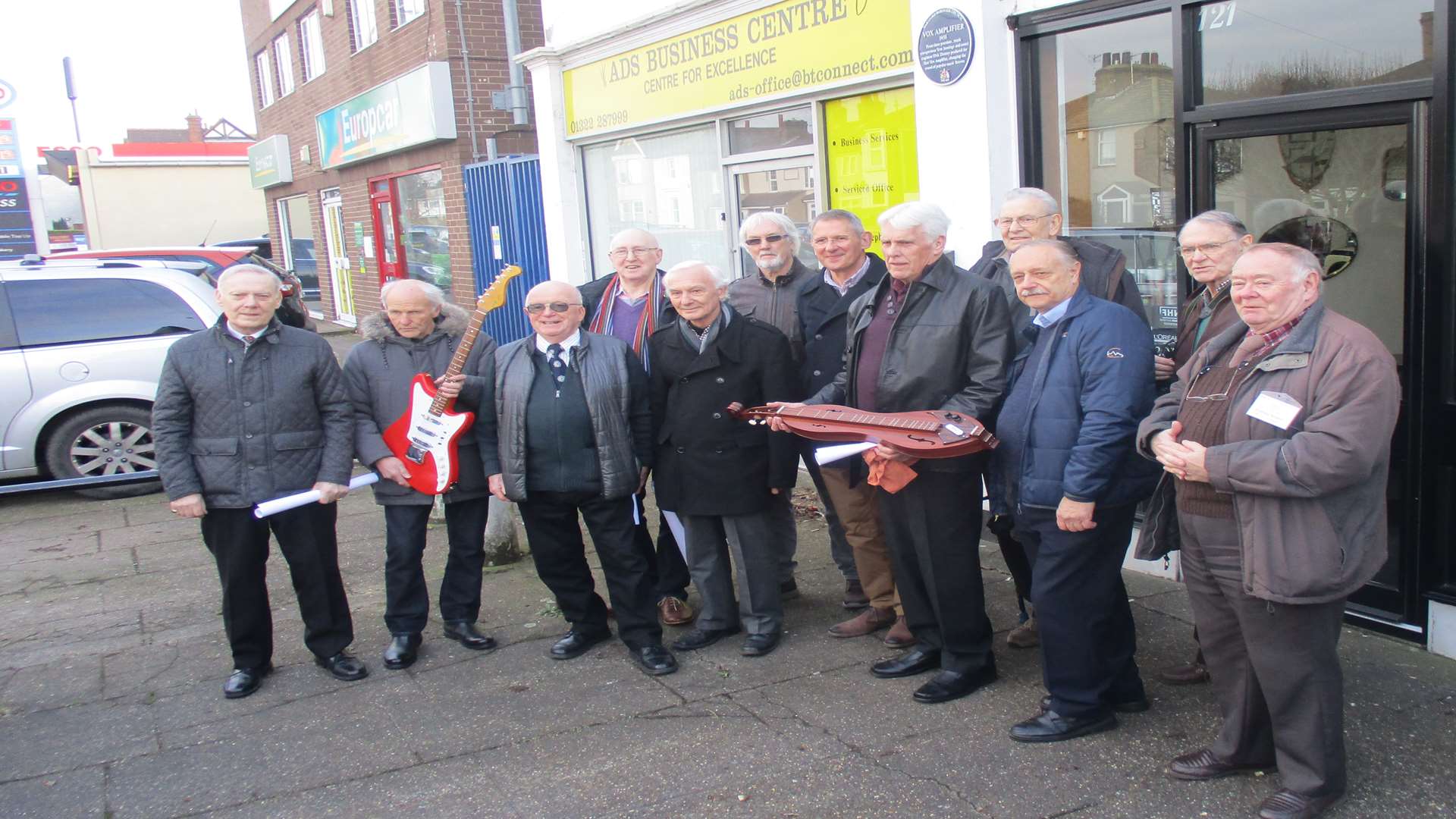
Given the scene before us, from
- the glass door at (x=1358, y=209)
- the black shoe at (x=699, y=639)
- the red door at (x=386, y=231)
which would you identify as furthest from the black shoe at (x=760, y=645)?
the red door at (x=386, y=231)

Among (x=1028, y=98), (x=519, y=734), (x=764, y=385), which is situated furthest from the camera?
(x=1028, y=98)

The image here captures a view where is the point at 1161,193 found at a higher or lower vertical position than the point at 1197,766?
higher

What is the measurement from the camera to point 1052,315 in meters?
3.76

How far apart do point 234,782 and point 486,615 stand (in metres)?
1.69

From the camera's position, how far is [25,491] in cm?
849

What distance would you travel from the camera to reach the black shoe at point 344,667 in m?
4.77

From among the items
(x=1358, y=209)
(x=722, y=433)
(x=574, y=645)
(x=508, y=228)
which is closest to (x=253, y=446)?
(x=574, y=645)

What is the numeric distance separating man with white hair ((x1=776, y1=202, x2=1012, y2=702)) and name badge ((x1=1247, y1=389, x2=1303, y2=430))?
3.40 feet

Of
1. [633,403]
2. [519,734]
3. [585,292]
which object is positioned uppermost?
[585,292]

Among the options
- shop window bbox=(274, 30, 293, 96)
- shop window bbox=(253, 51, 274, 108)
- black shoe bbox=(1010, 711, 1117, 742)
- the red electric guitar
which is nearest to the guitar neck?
the red electric guitar

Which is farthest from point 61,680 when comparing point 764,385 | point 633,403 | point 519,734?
point 764,385

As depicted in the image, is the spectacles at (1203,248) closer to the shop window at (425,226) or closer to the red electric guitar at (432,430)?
the red electric guitar at (432,430)

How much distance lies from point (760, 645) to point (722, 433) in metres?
0.92

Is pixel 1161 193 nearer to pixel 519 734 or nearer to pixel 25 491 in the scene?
pixel 519 734
